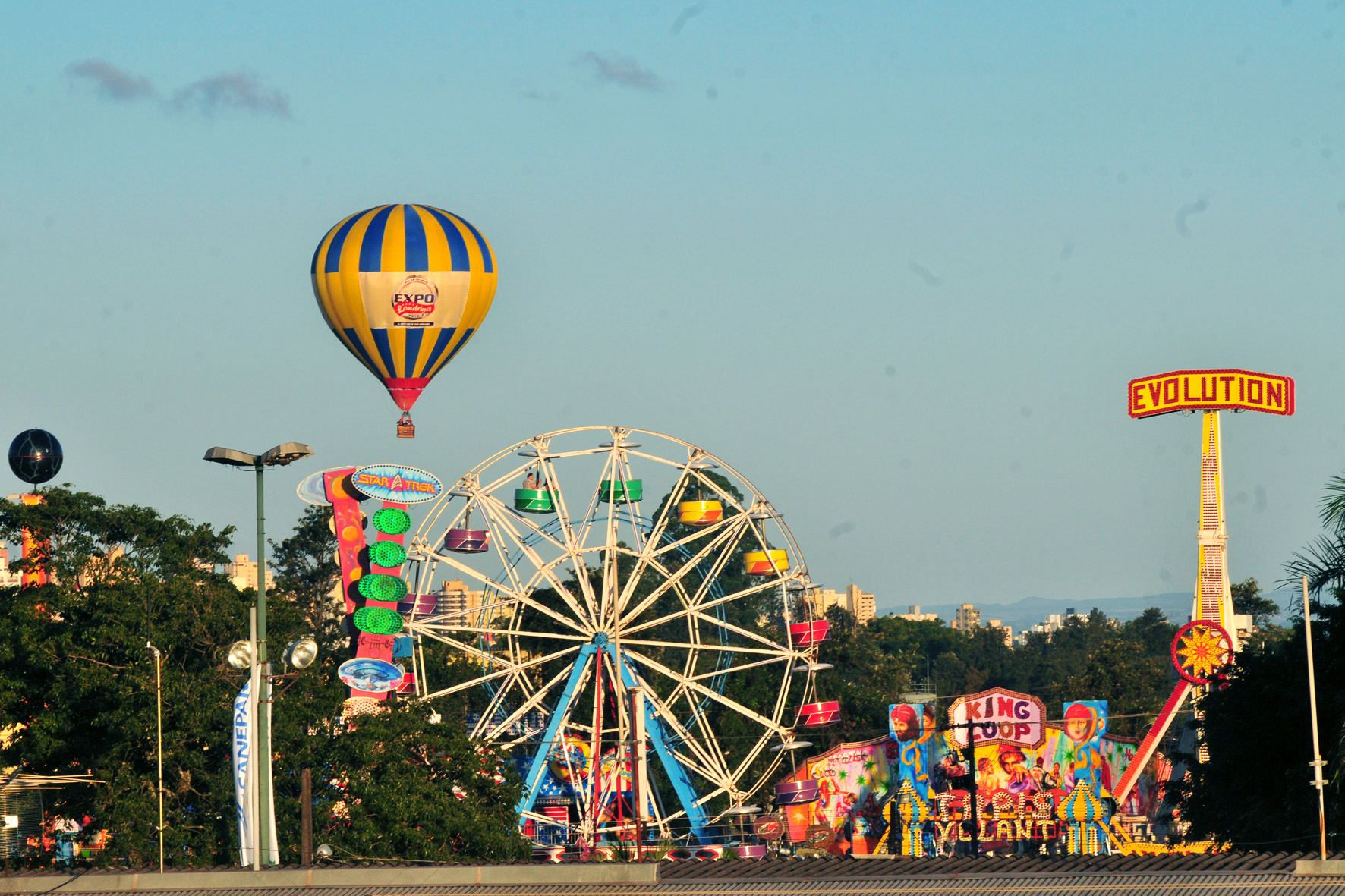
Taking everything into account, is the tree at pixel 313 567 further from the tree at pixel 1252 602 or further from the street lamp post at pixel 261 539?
Answer: the street lamp post at pixel 261 539

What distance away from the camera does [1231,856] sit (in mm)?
33281

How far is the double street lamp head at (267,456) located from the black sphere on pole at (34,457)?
4793 cm

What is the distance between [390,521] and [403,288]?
8.41 meters

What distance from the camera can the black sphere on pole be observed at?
262 feet

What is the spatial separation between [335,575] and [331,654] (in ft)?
66.0

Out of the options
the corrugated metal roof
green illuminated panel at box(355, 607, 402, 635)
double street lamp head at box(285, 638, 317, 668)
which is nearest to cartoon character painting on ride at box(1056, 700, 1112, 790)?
green illuminated panel at box(355, 607, 402, 635)

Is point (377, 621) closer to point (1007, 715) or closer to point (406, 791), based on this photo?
point (406, 791)

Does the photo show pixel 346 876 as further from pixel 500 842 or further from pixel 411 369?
pixel 411 369

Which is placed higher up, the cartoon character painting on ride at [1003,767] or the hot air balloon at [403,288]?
the hot air balloon at [403,288]

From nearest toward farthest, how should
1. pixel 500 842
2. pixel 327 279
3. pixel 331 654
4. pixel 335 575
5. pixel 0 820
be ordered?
pixel 0 820, pixel 500 842, pixel 327 279, pixel 331 654, pixel 335 575

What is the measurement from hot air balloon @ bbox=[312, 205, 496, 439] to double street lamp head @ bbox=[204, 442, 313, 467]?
3382 centimetres

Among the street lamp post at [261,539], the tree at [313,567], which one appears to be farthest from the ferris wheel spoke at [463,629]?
the tree at [313,567]

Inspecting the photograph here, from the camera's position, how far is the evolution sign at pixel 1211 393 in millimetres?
81812

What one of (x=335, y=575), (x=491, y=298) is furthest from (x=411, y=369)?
(x=335, y=575)
